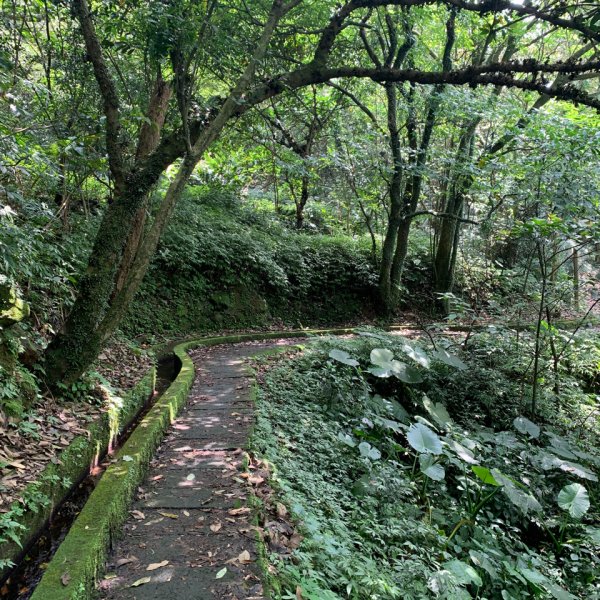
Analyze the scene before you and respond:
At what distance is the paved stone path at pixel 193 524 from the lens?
8.70 ft

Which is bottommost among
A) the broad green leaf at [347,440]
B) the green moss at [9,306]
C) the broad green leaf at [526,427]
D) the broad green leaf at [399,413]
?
the broad green leaf at [347,440]

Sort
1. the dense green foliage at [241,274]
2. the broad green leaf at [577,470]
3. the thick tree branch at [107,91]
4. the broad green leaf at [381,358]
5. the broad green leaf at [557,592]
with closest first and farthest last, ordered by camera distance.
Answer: the broad green leaf at [557,592] < the thick tree branch at [107,91] < the broad green leaf at [577,470] < the broad green leaf at [381,358] < the dense green foliage at [241,274]

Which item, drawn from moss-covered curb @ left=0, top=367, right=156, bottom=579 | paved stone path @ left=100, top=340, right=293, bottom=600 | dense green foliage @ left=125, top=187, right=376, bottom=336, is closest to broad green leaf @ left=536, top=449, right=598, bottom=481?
paved stone path @ left=100, top=340, right=293, bottom=600

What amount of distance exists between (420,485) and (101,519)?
3.69 m

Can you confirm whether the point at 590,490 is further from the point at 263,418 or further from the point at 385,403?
the point at 263,418

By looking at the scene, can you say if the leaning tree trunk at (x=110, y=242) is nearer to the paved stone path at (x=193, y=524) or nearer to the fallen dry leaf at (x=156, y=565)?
the paved stone path at (x=193, y=524)

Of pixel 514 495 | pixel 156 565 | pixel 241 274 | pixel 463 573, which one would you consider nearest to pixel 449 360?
pixel 514 495

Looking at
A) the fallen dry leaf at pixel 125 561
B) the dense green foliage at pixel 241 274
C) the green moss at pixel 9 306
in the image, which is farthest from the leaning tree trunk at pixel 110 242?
the dense green foliage at pixel 241 274

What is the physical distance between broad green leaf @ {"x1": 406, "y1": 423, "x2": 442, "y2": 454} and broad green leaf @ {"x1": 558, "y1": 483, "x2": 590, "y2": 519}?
62.6 inches

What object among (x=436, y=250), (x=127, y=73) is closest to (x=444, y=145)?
(x=436, y=250)

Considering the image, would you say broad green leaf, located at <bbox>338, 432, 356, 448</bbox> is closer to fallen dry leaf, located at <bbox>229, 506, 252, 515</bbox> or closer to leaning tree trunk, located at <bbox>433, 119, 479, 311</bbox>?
fallen dry leaf, located at <bbox>229, 506, 252, 515</bbox>

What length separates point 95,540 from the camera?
2854 millimetres

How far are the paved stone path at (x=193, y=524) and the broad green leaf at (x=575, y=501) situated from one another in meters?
3.56

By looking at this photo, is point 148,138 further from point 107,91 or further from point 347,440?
point 347,440
